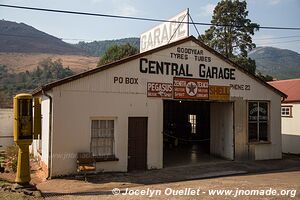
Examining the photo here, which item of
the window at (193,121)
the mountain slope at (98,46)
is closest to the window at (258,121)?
the window at (193,121)

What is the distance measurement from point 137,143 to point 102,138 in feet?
4.97

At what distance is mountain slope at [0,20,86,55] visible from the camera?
133000 mm

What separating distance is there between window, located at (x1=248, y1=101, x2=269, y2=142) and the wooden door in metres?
5.76

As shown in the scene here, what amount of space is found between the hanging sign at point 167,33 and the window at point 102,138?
6.14m

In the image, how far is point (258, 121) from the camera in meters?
18.3

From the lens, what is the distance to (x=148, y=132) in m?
15.3

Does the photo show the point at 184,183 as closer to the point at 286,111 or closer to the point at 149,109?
the point at 149,109

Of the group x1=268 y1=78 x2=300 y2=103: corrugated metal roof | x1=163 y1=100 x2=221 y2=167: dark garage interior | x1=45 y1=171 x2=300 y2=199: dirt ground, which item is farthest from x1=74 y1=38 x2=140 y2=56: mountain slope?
x1=45 y1=171 x2=300 y2=199: dirt ground

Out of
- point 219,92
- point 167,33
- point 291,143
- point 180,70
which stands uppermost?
point 167,33

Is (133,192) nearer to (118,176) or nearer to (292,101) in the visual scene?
(118,176)


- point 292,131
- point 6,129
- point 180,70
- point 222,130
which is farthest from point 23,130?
point 6,129

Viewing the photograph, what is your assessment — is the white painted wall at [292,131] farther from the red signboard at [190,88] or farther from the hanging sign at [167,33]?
the hanging sign at [167,33]

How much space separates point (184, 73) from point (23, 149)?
7952mm

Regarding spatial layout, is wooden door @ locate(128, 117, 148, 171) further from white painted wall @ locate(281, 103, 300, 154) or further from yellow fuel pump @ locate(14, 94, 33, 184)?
white painted wall @ locate(281, 103, 300, 154)
